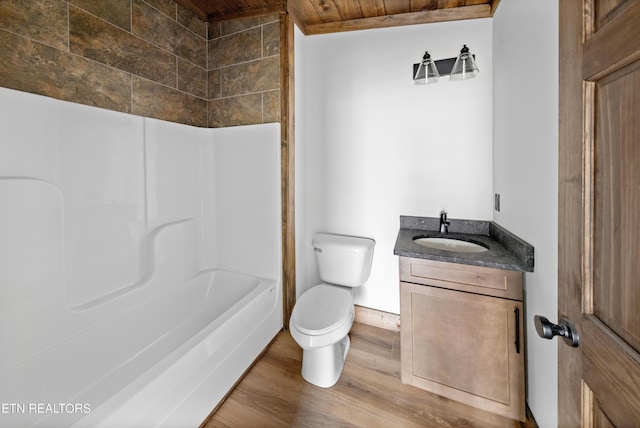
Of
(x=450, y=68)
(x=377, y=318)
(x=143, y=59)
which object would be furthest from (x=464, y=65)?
(x=143, y=59)

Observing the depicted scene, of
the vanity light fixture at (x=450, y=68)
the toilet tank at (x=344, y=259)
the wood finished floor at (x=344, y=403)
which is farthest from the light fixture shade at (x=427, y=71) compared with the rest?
the wood finished floor at (x=344, y=403)

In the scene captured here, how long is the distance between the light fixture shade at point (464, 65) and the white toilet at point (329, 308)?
4.42ft

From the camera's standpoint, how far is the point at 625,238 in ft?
1.59

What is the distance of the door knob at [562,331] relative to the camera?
0.61 metres

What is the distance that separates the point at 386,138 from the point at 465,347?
1.53 metres

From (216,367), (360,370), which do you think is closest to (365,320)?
(360,370)

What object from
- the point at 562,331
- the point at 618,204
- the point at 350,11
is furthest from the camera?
the point at 350,11

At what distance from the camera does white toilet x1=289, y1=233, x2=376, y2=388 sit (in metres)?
1.59

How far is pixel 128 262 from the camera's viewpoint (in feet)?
5.76

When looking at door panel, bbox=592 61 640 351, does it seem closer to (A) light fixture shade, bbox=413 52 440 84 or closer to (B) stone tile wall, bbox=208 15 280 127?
(A) light fixture shade, bbox=413 52 440 84

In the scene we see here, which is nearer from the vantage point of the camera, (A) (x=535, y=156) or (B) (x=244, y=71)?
(A) (x=535, y=156)

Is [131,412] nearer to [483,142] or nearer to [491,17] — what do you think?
[483,142]

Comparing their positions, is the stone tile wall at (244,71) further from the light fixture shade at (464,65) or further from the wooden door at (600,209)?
the wooden door at (600,209)

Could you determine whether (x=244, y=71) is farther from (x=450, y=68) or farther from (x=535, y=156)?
(x=535, y=156)
